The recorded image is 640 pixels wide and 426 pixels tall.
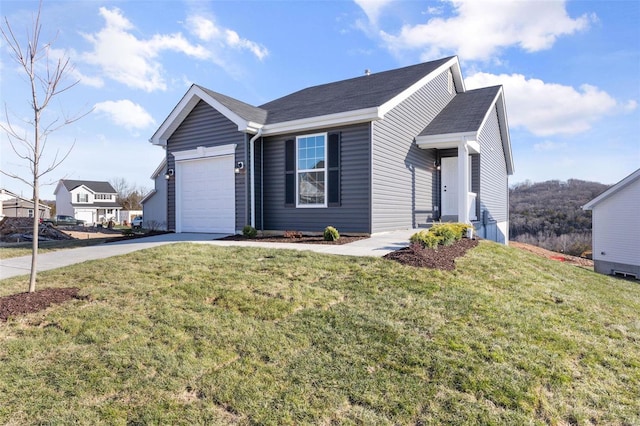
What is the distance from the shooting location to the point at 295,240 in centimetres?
913

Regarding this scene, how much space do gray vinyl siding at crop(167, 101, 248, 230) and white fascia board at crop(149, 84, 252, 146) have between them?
0.16 metres

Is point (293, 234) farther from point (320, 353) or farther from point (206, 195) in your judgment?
point (320, 353)

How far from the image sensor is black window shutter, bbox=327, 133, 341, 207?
9.72 m

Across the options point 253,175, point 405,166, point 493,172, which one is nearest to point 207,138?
point 253,175

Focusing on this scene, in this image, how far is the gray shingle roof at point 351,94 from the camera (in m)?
9.95

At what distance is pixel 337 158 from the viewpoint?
9719 mm

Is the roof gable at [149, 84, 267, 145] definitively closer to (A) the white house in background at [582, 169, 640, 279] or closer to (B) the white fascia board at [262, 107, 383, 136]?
(B) the white fascia board at [262, 107, 383, 136]

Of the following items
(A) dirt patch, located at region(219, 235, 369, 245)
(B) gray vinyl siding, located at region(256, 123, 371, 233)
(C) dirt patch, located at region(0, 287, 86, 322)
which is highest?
(B) gray vinyl siding, located at region(256, 123, 371, 233)

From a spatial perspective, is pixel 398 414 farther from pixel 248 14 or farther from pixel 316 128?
pixel 248 14

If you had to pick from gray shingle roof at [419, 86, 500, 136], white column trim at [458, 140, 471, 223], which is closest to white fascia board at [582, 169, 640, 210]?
gray shingle roof at [419, 86, 500, 136]

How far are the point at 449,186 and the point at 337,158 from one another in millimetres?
5124

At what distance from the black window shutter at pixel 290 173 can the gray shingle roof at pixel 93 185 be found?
166 ft

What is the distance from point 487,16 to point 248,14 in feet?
23.7

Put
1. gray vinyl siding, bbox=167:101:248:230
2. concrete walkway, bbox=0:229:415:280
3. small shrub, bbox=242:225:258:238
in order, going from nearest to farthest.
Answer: concrete walkway, bbox=0:229:415:280 → small shrub, bbox=242:225:258:238 → gray vinyl siding, bbox=167:101:248:230
